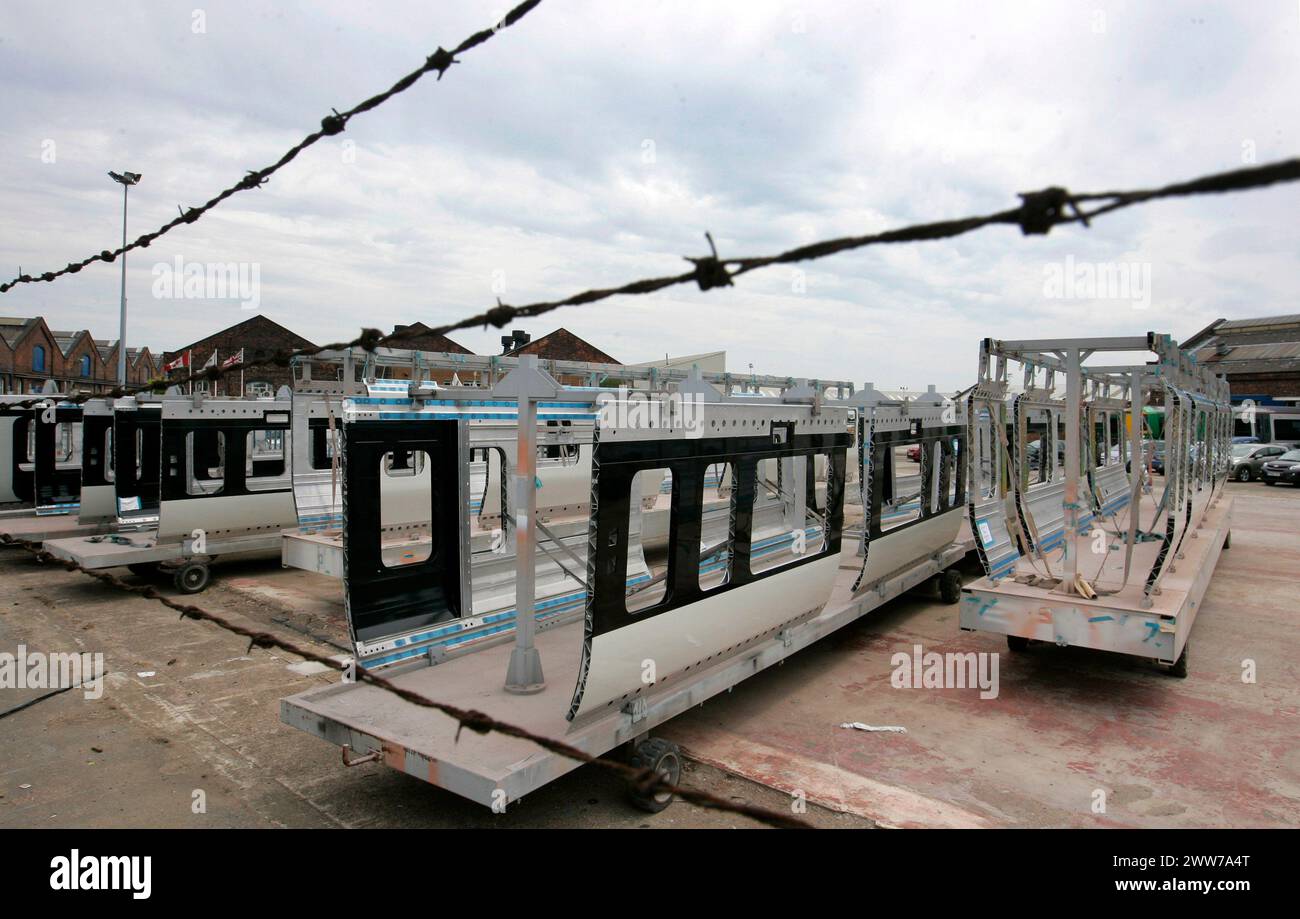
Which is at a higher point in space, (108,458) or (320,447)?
Result: (320,447)

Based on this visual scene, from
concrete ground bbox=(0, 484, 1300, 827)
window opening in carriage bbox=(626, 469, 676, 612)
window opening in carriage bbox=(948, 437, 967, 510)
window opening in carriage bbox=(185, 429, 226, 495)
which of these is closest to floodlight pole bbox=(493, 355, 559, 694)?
window opening in carriage bbox=(626, 469, 676, 612)

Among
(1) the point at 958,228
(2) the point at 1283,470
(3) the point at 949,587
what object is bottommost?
(3) the point at 949,587

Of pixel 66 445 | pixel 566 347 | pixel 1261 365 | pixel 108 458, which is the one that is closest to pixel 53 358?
pixel 566 347

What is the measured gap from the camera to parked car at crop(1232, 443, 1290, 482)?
28.3 meters

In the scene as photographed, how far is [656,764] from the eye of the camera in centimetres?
475

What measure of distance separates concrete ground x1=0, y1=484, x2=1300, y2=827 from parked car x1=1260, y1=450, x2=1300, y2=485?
23.0 meters

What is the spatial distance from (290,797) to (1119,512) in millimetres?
12958

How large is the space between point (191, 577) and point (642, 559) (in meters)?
6.90

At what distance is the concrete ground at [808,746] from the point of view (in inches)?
190

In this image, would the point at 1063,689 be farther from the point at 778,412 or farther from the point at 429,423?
the point at 429,423

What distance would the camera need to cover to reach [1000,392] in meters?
7.82

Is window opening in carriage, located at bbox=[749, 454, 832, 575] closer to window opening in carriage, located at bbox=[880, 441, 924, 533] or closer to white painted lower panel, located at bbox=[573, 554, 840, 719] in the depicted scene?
white painted lower panel, located at bbox=[573, 554, 840, 719]

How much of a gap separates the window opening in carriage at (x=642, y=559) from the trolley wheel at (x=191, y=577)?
20.9 ft

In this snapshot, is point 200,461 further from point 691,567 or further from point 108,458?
point 691,567
